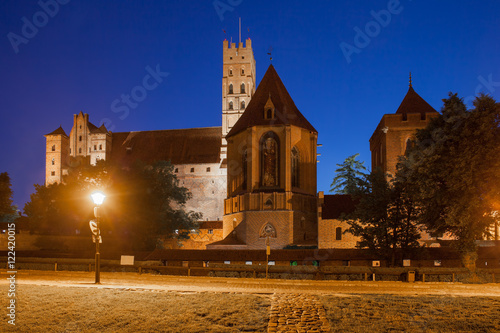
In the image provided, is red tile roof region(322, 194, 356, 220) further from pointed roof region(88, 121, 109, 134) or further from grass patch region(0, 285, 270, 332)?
pointed roof region(88, 121, 109, 134)

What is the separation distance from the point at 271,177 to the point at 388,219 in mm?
20149

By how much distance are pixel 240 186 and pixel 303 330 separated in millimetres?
40906

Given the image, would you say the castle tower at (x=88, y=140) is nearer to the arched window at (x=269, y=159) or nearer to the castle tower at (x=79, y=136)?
the castle tower at (x=79, y=136)

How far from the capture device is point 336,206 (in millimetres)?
45750

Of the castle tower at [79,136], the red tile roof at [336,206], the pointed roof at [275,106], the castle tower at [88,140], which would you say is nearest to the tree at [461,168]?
the red tile roof at [336,206]

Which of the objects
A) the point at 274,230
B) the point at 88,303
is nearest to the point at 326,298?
the point at 88,303

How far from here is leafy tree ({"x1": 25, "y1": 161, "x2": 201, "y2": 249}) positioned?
55188 millimetres

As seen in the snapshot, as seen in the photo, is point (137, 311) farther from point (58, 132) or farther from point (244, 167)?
point (58, 132)

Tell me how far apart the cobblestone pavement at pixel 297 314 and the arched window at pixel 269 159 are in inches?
1324

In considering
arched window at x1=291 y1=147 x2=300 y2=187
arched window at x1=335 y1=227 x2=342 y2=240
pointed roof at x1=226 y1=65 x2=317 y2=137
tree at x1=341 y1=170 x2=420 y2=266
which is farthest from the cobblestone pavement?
pointed roof at x1=226 y1=65 x2=317 y2=137

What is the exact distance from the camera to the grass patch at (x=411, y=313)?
1379cm

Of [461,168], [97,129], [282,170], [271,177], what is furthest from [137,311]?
[97,129]

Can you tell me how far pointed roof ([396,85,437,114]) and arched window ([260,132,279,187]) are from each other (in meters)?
13.6

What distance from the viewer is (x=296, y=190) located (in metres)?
51.9
